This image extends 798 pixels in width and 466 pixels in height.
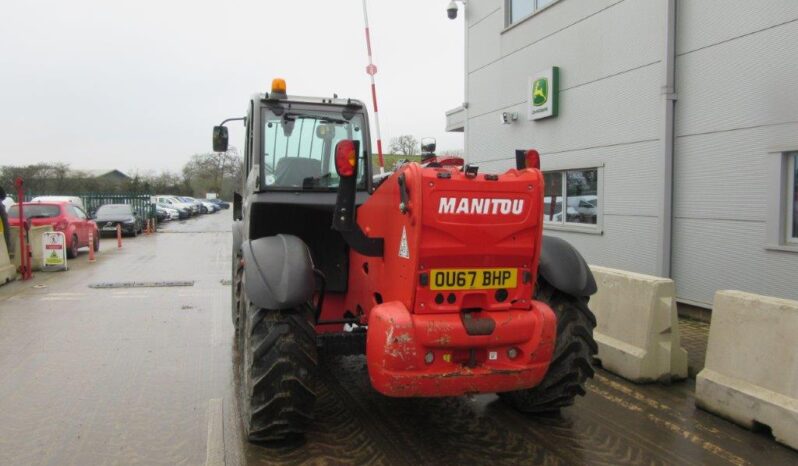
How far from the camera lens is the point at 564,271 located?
439cm

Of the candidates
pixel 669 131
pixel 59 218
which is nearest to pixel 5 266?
pixel 59 218

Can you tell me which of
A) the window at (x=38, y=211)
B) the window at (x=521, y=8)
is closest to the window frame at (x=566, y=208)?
the window at (x=521, y=8)

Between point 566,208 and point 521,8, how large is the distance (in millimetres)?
4240

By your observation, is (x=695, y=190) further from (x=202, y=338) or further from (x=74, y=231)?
(x=74, y=231)

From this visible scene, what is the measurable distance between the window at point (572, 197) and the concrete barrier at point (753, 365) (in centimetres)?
506

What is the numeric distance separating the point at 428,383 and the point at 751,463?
2.26 metres

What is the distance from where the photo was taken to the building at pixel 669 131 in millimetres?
7027

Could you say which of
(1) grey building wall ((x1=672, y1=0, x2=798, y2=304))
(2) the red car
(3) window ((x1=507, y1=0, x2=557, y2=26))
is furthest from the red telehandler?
(2) the red car

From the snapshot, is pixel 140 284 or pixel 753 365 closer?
pixel 753 365

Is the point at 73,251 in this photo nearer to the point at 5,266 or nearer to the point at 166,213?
the point at 5,266

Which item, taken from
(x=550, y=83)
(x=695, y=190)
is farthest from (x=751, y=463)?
(x=550, y=83)

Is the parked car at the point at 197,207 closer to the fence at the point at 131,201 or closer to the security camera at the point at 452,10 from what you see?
the fence at the point at 131,201

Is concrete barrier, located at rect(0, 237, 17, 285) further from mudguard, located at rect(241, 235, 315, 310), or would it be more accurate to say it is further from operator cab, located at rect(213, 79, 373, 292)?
mudguard, located at rect(241, 235, 315, 310)

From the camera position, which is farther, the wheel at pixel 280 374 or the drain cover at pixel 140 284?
the drain cover at pixel 140 284
